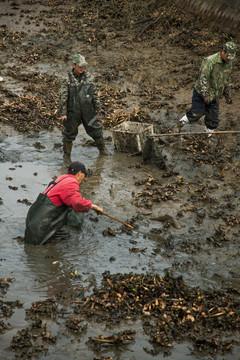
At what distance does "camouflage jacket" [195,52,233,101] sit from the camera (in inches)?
336

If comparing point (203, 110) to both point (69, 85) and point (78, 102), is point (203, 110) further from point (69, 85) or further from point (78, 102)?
point (69, 85)

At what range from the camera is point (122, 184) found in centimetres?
824

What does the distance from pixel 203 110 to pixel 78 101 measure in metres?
2.55

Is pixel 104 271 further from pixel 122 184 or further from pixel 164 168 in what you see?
pixel 164 168

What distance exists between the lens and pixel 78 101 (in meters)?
8.46

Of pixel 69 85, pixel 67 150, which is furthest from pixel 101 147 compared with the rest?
pixel 69 85

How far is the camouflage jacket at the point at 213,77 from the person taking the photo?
855cm

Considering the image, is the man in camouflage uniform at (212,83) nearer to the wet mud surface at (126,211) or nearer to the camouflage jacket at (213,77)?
the camouflage jacket at (213,77)

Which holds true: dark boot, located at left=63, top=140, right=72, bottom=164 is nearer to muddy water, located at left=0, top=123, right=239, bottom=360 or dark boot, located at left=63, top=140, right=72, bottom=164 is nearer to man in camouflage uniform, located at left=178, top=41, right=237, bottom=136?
muddy water, located at left=0, top=123, right=239, bottom=360

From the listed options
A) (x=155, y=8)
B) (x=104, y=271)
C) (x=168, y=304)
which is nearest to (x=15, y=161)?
(x=104, y=271)

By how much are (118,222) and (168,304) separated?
209 cm

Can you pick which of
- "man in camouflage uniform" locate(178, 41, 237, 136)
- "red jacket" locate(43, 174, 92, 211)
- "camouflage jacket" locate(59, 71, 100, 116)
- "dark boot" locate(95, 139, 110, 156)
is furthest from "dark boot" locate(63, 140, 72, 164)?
"red jacket" locate(43, 174, 92, 211)

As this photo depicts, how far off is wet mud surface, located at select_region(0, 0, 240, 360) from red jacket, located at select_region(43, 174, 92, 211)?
74 cm

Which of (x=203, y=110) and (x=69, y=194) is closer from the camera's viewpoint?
(x=69, y=194)
